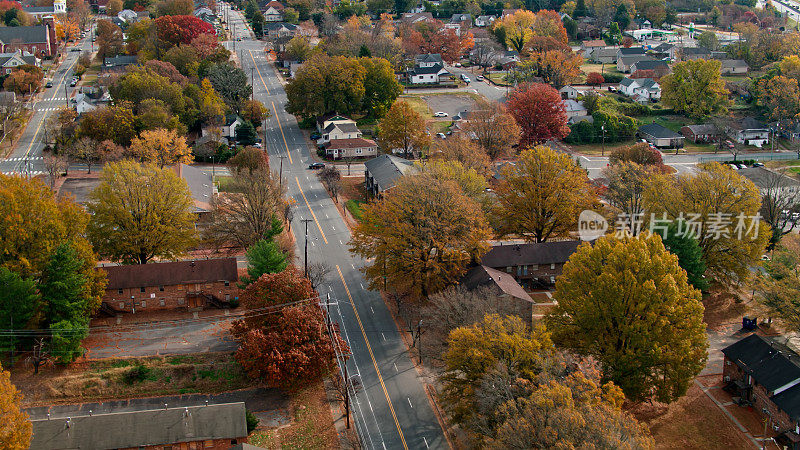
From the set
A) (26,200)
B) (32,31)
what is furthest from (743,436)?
(32,31)

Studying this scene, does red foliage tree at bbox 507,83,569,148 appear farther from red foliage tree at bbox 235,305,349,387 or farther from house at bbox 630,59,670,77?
red foliage tree at bbox 235,305,349,387

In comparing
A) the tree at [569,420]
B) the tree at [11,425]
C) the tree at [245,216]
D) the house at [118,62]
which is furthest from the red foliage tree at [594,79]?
the tree at [11,425]

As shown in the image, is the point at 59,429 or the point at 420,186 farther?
the point at 420,186

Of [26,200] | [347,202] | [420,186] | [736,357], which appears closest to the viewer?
[736,357]

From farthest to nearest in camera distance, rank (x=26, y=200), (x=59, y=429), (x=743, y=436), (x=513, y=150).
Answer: (x=513, y=150) → (x=26, y=200) → (x=743, y=436) → (x=59, y=429)

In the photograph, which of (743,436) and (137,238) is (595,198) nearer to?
(743,436)

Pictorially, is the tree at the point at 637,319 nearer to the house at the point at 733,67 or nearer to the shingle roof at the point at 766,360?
the shingle roof at the point at 766,360

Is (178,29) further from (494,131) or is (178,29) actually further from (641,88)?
(641,88)
